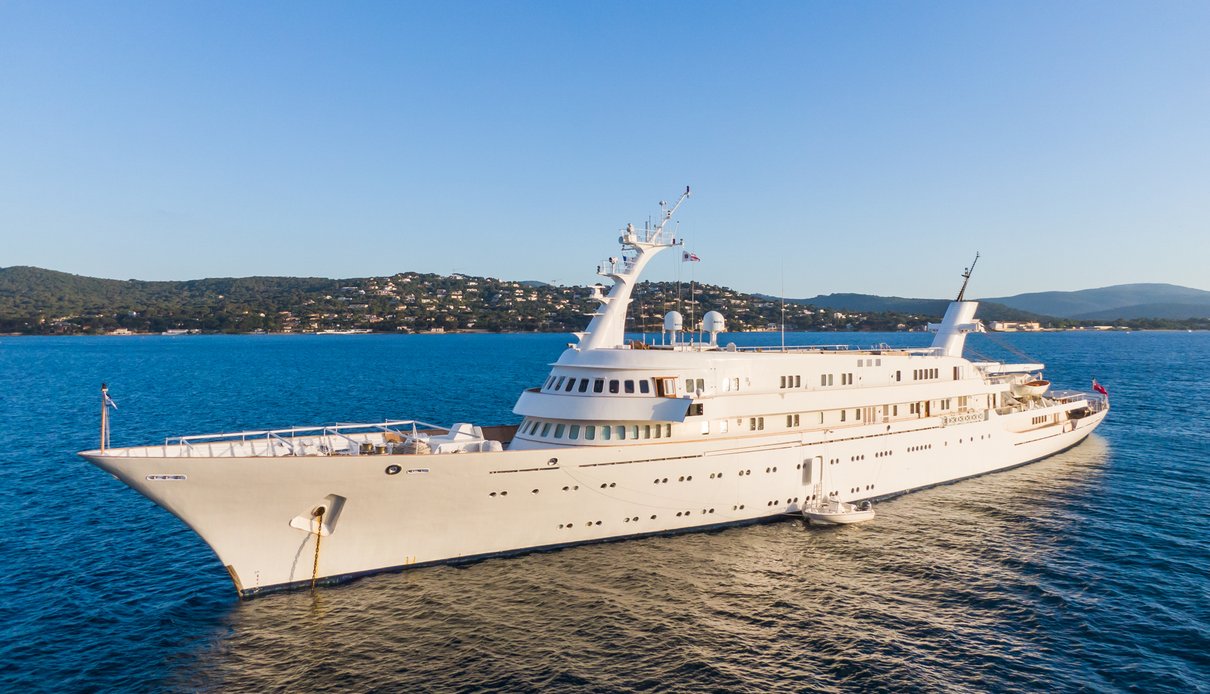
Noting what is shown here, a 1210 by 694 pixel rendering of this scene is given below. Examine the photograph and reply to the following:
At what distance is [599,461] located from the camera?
22.2 meters

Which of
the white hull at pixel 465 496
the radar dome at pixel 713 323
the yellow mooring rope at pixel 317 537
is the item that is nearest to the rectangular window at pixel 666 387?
the white hull at pixel 465 496

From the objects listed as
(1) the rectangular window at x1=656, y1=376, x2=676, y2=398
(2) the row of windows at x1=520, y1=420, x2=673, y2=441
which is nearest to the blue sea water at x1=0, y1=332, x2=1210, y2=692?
(2) the row of windows at x1=520, y1=420, x2=673, y2=441

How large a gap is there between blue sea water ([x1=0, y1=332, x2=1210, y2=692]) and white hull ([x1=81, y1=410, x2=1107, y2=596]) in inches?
34.9

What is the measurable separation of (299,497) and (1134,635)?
23865 mm

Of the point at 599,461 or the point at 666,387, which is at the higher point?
the point at 666,387

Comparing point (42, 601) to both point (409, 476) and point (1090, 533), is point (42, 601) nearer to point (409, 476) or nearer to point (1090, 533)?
point (409, 476)

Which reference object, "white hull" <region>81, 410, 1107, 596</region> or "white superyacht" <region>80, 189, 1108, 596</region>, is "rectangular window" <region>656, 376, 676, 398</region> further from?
"white hull" <region>81, 410, 1107, 596</region>

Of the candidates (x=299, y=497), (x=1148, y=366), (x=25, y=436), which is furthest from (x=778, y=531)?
(x=1148, y=366)

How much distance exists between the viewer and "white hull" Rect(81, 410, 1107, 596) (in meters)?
18.6

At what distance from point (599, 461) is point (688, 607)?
5689mm

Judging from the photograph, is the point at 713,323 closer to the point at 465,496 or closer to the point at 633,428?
the point at 633,428

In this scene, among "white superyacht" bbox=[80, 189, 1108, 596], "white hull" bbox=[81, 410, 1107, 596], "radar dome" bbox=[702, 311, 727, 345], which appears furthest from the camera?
"radar dome" bbox=[702, 311, 727, 345]

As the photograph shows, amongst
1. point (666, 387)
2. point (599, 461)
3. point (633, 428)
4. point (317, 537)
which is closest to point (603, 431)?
point (633, 428)

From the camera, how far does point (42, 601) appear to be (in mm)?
19047
